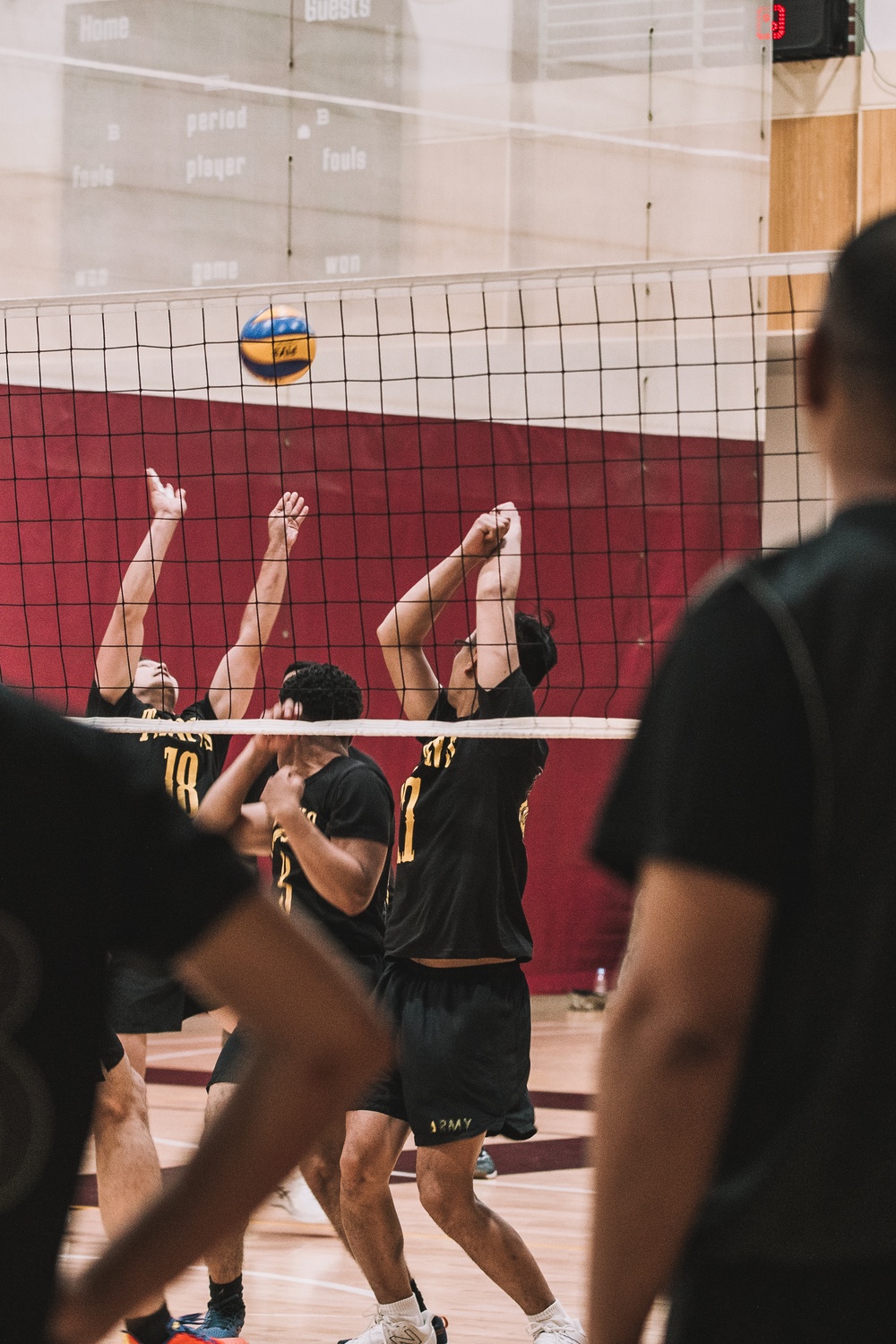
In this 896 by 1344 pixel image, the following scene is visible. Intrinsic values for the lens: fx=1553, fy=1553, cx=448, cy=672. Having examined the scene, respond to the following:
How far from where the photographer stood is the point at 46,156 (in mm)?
9836

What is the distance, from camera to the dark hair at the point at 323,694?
4.72 meters

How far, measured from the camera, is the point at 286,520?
540 cm

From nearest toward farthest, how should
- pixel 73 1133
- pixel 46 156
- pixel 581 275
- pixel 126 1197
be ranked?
pixel 73 1133 < pixel 126 1197 < pixel 581 275 < pixel 46 156

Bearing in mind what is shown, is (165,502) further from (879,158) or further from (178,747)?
(879,158)

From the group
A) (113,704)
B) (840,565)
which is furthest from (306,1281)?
(840,565)

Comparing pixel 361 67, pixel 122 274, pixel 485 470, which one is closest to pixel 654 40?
pixel 361 67

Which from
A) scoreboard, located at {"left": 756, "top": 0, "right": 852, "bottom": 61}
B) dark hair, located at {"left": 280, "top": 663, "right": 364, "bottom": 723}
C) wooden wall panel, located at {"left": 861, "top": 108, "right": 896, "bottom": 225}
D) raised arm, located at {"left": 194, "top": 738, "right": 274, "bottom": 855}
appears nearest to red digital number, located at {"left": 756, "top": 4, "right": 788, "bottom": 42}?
scoreboard, located at {"left": 756, "top": 0, "right": 852, "bottom": 61}

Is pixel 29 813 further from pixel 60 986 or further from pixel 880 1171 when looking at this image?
pixel 880 1171

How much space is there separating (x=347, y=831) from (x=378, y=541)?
588 cm

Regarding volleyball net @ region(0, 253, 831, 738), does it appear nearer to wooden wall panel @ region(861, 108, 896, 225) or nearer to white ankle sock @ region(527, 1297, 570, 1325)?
wooden wall panel @ region(861, 108, 896, 225)

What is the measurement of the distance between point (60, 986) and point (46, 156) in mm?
9687

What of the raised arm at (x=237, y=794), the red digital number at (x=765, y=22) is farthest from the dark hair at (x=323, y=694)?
the red digital number at (x=765, y=22)

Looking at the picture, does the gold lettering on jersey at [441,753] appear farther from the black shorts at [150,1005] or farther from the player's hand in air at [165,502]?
the player's hand in air at [165,502]

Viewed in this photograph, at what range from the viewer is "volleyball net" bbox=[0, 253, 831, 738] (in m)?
9.56
